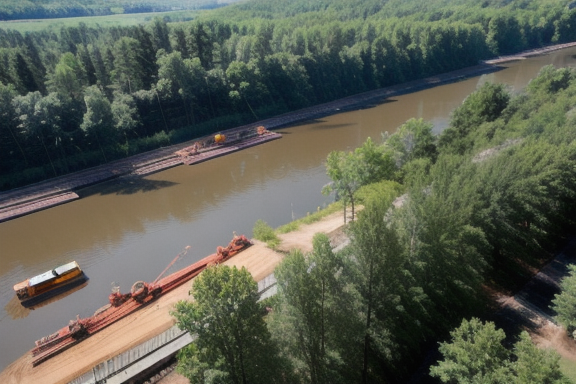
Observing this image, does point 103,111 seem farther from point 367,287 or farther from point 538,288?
point 538,288

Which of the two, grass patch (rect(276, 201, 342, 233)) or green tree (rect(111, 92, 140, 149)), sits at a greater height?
green tree (rect(111, 92, 140, 149))

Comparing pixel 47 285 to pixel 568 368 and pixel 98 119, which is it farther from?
pixel 568 368

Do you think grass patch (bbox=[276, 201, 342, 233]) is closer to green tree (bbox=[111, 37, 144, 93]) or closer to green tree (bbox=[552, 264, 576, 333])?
green tree (bbox=[552, 264, 576, 333])

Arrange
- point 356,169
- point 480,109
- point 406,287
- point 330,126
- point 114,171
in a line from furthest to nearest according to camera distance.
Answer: point 330,126 → point 114,171 → point 480,109 → point 356,169 → point 406,287

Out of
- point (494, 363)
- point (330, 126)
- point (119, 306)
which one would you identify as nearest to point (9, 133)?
point (119, 306)

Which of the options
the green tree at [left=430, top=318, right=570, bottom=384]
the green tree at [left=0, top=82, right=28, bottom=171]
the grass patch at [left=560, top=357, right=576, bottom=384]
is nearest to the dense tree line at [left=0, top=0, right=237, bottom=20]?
the green tree at [left=0, top=82, right=28, bottom=171]

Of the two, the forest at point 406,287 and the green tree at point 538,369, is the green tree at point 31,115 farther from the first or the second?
the green tree at point 538,369
